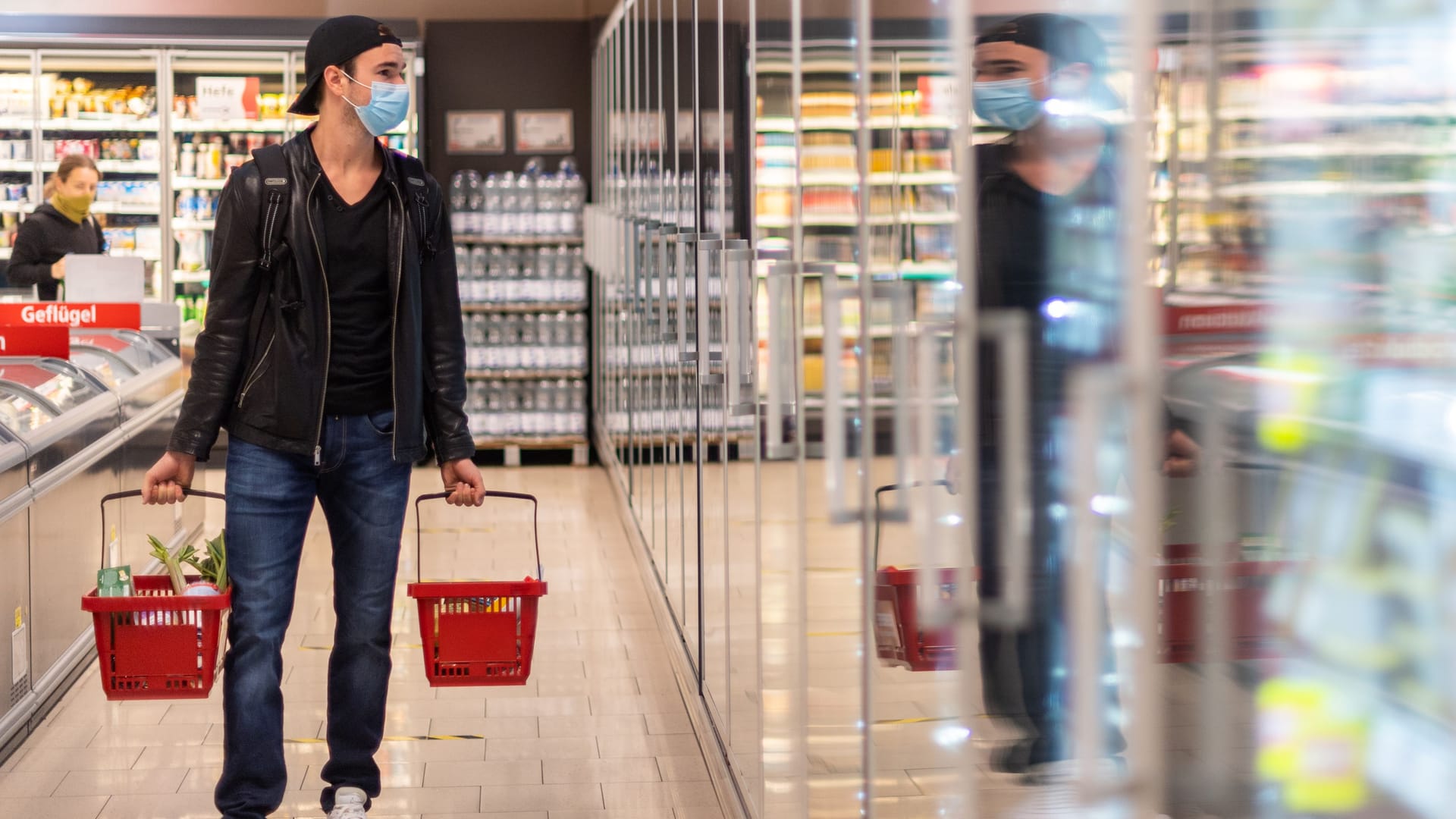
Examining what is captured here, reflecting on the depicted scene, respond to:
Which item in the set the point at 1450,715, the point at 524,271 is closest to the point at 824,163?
the point at 1450,715

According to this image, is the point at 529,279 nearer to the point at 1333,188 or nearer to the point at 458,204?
the point at 458,204

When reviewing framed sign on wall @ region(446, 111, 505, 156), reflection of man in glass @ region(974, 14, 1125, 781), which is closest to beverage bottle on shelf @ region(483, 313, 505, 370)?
framed sign on wall @ region(446, 111, 505, 156)

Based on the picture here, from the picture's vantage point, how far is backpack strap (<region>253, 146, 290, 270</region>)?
9.86 feet

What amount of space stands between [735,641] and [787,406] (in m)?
0.91

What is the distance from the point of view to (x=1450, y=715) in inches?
36.5

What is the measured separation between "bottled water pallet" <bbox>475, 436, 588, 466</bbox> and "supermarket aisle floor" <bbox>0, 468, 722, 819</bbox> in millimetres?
3396

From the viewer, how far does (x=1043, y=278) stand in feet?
4.99

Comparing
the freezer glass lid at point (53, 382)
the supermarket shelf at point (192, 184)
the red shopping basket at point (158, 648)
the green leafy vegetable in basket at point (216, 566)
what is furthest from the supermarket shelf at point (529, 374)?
the red shopping basket at point (158, 648)

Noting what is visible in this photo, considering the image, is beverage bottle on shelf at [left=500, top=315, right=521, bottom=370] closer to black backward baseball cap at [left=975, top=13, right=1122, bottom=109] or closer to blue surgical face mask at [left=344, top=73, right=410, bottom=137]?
blue surgical face mask at [left=344, top=73, right=410, bottom=137]

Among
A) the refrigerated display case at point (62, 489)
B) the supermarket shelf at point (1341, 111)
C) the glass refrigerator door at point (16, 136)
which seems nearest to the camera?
the supermarket shelf at point (1341, 111)

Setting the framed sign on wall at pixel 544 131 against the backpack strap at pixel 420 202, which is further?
the framed sign on wall at pixel 544 131

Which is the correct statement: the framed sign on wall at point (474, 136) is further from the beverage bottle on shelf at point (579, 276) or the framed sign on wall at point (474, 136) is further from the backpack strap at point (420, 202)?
the backpack strap at point (420, 202)

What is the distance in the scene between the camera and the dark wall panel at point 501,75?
9641 mm

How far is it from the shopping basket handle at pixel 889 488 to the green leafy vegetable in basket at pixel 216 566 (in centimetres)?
194
